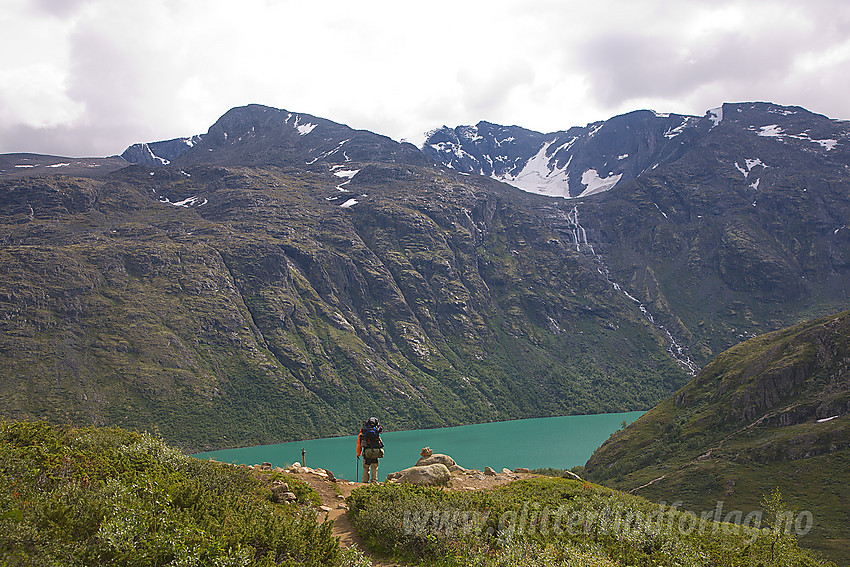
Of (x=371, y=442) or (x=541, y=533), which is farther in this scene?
(x=371, y=442)

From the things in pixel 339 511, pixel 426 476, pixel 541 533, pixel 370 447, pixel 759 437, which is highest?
pixel 370 447

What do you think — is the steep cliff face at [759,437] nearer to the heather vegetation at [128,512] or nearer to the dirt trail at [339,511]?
the dirt trail at [339,511]

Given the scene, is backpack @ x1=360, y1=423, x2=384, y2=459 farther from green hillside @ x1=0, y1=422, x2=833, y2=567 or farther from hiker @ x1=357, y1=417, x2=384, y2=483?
green hillside @ x1=0, y1=422, x2=833, y2=567

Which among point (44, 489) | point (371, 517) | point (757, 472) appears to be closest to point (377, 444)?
point (371, 517)

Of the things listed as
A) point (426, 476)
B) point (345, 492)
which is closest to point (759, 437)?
point (426, 476)

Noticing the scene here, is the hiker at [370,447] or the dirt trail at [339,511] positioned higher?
the hiker at [370,447]

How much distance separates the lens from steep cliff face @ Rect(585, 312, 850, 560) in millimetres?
94688

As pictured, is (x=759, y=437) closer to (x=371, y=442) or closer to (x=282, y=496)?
(x=371, y=442)

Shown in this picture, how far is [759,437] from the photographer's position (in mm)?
115812

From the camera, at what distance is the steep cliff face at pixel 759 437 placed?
9469 cm

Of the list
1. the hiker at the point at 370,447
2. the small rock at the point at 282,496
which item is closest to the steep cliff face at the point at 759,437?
the hiker at the point at 370,447

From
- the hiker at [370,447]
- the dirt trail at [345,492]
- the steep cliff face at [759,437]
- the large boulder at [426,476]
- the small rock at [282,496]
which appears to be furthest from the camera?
the steep cliff face at [759,437]

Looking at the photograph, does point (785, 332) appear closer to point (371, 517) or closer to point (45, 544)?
point (371, 517)

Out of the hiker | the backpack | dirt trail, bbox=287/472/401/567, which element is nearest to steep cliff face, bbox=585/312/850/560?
the hiker
